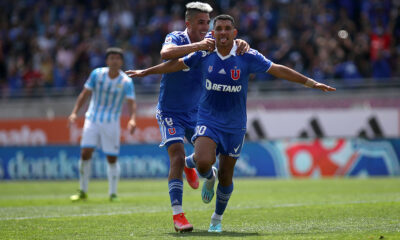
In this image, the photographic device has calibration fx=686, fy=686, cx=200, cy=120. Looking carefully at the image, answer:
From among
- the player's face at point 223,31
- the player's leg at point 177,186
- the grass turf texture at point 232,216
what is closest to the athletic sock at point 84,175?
the grass turf texture at point 232,216

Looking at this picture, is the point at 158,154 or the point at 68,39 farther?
the point at 68,39

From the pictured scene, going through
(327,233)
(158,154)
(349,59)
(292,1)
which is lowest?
(158,154)

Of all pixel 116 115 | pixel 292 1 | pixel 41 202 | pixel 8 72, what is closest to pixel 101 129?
pixel 116 115

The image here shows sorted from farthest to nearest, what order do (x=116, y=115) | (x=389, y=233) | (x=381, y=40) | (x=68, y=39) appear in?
1. (x=68, y=39)
2. (x=381, y=40)
3. (x=116, y=115)
4. (x=389, y=233)

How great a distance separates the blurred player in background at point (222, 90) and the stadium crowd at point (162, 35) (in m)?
14.2

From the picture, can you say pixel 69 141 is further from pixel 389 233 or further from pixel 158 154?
pixel 389 233

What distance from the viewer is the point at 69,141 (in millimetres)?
24391

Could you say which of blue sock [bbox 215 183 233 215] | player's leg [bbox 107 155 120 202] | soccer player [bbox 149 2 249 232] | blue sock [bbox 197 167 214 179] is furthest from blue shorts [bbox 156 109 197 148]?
player's leg [bbox 107 155 120 202]

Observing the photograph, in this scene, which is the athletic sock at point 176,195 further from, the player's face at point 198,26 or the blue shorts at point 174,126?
the player's face at point 198,26

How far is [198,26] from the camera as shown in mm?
8570

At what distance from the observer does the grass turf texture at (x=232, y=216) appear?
7352 millimetres

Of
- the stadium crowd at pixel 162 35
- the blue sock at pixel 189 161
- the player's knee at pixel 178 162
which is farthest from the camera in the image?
the stadium crowd at pixel 162 35

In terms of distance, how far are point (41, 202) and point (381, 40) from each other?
12.9 meters

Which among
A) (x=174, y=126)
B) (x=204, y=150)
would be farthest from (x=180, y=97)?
(x=204, y=150)
